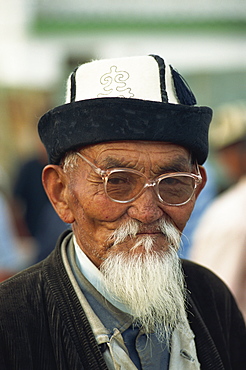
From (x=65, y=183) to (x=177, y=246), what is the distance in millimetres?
508

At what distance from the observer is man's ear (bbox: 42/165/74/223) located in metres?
2.26

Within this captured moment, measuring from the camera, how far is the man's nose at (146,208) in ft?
6.76

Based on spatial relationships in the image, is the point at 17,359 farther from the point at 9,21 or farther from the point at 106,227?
the point at 9,21

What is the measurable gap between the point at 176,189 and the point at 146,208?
18 centimetres

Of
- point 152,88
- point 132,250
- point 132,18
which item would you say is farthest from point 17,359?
point 132,18

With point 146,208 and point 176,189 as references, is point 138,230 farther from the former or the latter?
point 176,189

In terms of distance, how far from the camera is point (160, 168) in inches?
83.5


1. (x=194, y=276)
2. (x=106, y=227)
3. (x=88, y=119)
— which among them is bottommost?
(x=194, y=276)

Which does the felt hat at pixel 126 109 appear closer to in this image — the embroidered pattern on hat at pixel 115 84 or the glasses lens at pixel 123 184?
the embroidered pattern on hat at pixel 115 84

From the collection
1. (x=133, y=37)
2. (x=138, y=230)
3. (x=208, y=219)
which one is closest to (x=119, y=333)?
(x=138, y=230)

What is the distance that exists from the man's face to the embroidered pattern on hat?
0.19 meters

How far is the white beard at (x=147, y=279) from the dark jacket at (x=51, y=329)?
163 mm

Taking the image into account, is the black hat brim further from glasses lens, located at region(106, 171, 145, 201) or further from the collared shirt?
the collared shirt

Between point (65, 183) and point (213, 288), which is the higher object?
point (65, 183)
